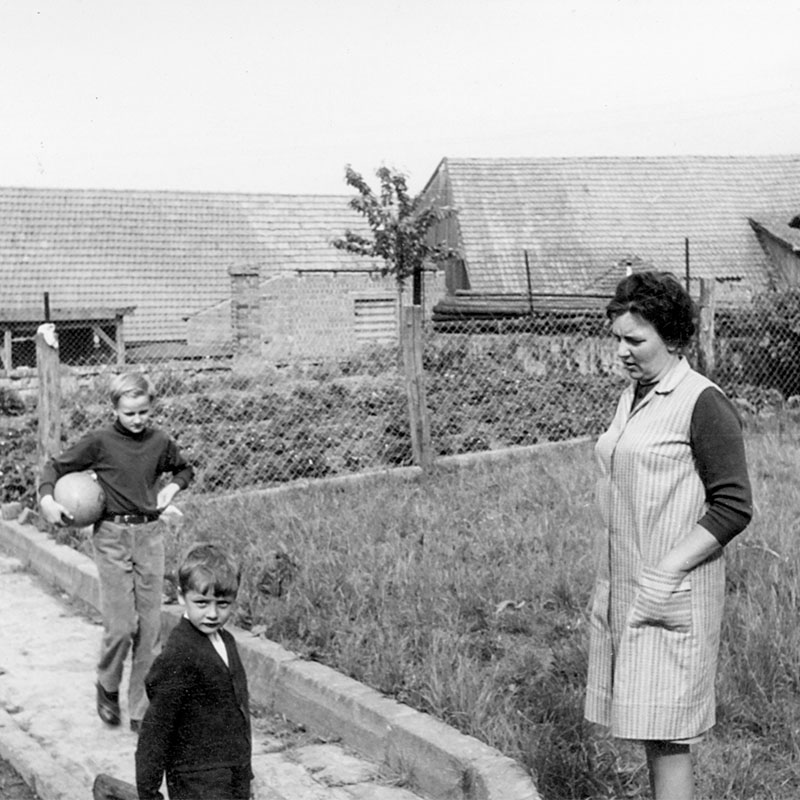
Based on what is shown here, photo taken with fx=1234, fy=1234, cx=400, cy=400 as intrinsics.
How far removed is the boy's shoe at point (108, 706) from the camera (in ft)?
17.8

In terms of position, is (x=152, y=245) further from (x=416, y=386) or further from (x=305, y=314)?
(x=416, y=386)

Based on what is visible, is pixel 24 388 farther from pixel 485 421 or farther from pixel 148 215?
pixel 148 215

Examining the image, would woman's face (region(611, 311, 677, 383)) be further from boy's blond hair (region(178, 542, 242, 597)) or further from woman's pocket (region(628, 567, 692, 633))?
boy's blond hair (region(178, 542, 242, 597))

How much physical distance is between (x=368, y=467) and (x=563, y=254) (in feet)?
82.7

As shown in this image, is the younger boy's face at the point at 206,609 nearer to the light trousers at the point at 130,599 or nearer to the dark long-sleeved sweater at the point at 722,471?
the dark long-sleeved sweater at the point at 722,471

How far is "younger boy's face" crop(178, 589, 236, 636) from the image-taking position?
346 centimetres

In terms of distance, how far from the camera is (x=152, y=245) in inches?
1326

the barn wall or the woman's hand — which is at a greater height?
the barn wall

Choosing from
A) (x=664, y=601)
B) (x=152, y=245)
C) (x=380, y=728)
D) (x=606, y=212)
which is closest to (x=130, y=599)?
(x=380, y=728)

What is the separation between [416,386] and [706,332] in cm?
395

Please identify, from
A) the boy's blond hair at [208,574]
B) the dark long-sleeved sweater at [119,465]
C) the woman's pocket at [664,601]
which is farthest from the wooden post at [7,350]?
the woman's pocket at [664,601]

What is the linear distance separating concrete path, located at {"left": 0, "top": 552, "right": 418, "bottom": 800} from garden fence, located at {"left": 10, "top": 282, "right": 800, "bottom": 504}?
365 cm

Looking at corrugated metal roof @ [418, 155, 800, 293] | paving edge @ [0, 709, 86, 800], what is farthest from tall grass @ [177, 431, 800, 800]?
corrugated metal roof @ [418, 155, 800, 293]

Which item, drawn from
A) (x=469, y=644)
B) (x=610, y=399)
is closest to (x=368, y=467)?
(x=610, y=399)
